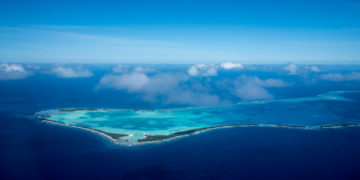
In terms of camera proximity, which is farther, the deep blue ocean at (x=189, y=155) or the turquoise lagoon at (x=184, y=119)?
the turquoise lagoon at (x=184, y=119)

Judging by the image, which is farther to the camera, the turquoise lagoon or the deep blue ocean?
the turquoise lagoon

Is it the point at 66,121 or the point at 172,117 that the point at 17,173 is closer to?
the point at 66,121

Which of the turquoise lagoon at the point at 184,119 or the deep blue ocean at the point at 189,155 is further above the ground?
the turquoise lagoon at the point at 184,119

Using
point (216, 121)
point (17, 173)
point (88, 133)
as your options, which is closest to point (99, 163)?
point (17, 173)

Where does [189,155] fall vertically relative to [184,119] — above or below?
below

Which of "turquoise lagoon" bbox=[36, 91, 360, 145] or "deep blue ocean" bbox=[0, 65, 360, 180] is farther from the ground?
"turquoise lagoon" bbox=[36, 91, 360, 145]

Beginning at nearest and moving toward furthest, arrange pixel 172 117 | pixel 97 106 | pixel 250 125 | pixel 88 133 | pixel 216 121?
pixel 88 133, pixel 250 125, pixel 216 121, pixel 172 117, pixel 97 106

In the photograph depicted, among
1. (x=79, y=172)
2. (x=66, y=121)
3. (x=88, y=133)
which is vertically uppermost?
(x=66, y=121)

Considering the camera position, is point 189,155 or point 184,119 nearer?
point 189,155
